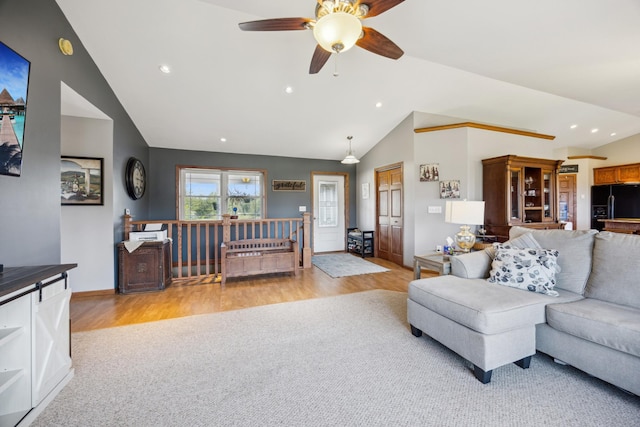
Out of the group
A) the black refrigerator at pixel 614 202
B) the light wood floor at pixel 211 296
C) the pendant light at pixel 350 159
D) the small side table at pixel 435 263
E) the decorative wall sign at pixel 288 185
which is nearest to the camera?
the small side table at pixel 435 263

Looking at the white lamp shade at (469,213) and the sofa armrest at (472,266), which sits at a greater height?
the white lamp shade at (469,213)

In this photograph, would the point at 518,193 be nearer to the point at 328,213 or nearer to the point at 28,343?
the point at 328,213

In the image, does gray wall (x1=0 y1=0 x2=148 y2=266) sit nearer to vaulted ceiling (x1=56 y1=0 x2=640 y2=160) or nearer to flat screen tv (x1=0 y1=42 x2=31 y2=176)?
flat screen tv (x1=0 y1=42 x2=31 y2=176)

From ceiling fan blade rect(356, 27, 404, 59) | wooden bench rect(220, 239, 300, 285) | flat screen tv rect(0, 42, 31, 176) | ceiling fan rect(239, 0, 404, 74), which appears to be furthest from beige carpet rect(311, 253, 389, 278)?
flat screen tv rect(0, 42, 31, 176)

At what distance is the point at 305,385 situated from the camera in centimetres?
168

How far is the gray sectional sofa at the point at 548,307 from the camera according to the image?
155cm

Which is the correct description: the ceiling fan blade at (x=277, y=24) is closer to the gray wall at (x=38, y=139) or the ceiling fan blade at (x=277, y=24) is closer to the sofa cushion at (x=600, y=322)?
the gray wall at (x=38, y=139)

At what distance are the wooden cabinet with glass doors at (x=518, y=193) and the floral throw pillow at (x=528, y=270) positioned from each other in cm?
239

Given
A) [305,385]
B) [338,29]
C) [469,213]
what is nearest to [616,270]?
[469,213]

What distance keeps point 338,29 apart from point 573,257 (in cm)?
257

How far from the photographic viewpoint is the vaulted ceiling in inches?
94.7

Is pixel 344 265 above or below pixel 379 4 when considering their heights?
below

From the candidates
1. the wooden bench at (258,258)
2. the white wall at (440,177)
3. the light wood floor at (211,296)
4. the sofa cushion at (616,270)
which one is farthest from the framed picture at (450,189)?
the wooden bench at (258,258)

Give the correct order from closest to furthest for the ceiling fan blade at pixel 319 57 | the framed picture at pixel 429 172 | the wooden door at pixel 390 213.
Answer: the ceiling fan blade at pixel 319 57, the framed picture at pixel 429 172, the wooden door at pixel 390 213
